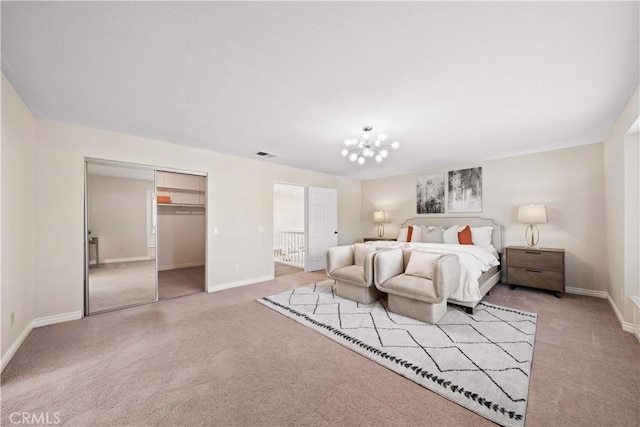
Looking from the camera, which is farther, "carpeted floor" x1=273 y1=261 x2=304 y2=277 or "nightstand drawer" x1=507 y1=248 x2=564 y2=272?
"carpeted floor" x1=273 y1=261 x2=304 y2=277

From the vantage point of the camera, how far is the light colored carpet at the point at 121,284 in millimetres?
3361

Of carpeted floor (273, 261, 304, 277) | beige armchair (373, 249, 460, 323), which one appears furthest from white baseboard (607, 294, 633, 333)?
carpeted floor (273, 261, 304, 277)

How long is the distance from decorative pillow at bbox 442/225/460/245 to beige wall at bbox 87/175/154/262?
5391 millimetres

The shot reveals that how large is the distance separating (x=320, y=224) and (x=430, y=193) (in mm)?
2708

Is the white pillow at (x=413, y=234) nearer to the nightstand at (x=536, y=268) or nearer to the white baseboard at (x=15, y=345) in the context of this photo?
the nightstand at (x=536, y=268)

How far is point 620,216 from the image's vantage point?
2.87 m

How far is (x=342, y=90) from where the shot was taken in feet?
7.52

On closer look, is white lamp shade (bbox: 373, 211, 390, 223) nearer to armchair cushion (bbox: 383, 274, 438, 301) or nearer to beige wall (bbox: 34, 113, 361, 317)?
beige wall (bbox: 34, 113, 361, 317)

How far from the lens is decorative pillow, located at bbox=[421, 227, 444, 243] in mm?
5134

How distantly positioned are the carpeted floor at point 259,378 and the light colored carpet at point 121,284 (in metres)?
0.44

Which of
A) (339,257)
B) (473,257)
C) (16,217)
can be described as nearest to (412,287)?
(473,257)

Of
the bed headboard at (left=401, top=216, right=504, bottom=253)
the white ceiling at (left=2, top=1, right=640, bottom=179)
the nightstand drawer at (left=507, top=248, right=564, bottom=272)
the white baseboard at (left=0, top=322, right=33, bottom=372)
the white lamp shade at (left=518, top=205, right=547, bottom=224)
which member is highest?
the white ceiling at (left=2, top=1, right=640, bottom=179)

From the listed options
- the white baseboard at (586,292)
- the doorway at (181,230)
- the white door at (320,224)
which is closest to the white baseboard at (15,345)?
the doorway at (181,230)

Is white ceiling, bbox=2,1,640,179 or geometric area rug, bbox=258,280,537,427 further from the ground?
white ceiling, bbox=2,1,640,179
